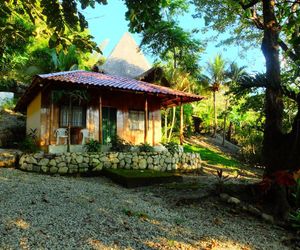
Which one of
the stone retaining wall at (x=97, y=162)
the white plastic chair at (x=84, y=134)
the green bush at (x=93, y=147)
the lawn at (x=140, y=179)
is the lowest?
the lawn at (x=140, y=179)

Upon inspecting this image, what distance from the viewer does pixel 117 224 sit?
4625mm

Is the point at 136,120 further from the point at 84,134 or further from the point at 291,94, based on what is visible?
the point at 291,94

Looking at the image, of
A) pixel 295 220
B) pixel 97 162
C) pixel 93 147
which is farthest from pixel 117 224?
pixel 93 147

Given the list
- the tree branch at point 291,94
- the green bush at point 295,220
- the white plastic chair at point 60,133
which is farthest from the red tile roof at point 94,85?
the green bush at point 295,220

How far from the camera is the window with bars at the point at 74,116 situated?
44.8ft

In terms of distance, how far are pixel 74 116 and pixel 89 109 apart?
2.47ft

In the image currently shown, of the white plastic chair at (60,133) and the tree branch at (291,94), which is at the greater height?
the tree branch at (291,94)

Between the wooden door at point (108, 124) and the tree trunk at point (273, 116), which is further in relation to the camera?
the wooden door at point (108, 124)

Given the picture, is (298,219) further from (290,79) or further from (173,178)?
(290,79)

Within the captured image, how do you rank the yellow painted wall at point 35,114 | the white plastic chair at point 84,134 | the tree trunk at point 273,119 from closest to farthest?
the tree trunk at point 273,119, the yellow painted wall at point 35,114, the white plastic chair at point 84,134

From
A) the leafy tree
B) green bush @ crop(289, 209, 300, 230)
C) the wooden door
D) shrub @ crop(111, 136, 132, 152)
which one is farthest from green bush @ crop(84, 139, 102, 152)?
the leafy tree

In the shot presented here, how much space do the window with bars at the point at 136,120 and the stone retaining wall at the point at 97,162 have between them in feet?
8.99

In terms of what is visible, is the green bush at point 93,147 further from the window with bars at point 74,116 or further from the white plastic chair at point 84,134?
the window with bars at point 74,116

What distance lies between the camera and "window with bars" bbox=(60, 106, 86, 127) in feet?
44.8
